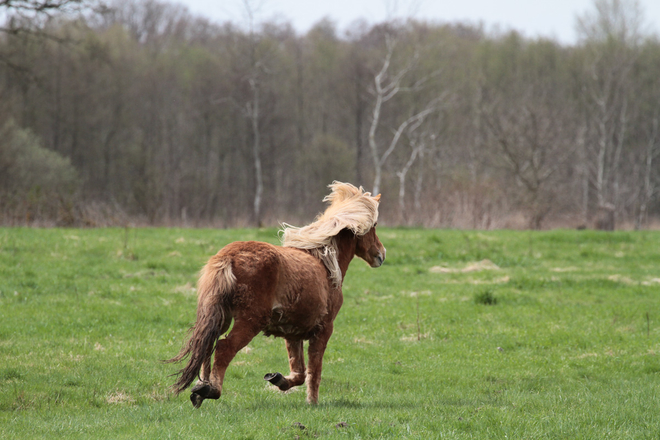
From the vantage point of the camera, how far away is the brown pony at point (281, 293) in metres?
5.18

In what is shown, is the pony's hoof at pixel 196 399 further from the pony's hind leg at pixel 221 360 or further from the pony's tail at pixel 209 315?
the pony's tail at pixel 209 315

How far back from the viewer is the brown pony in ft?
17.0

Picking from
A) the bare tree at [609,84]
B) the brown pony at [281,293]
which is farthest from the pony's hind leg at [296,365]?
the bare tree at [609,84]

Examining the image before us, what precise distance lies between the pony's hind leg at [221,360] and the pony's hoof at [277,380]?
1.24 feet

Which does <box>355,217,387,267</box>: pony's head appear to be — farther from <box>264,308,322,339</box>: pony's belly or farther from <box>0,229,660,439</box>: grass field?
<box>0,229,660,439</box>: grass field

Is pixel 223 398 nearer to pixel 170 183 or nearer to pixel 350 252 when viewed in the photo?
pixel 350 252

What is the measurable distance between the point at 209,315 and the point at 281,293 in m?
0.73

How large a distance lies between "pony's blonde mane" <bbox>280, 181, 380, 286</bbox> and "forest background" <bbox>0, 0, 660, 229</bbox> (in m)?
33.9

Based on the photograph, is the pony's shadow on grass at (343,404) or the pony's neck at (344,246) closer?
the pony's shadow on grass at (343,404)

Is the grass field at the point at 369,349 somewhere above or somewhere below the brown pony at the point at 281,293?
below

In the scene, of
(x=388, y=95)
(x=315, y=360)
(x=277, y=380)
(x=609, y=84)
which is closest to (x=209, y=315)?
(x=277, y=380)

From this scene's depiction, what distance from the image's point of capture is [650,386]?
309 inches

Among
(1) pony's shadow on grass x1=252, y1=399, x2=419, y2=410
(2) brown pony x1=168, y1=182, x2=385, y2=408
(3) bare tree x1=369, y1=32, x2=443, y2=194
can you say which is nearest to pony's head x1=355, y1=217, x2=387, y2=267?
(2) brown pony x1=168, y1=182, x2=385, y2=408

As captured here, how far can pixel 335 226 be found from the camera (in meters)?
6.73
